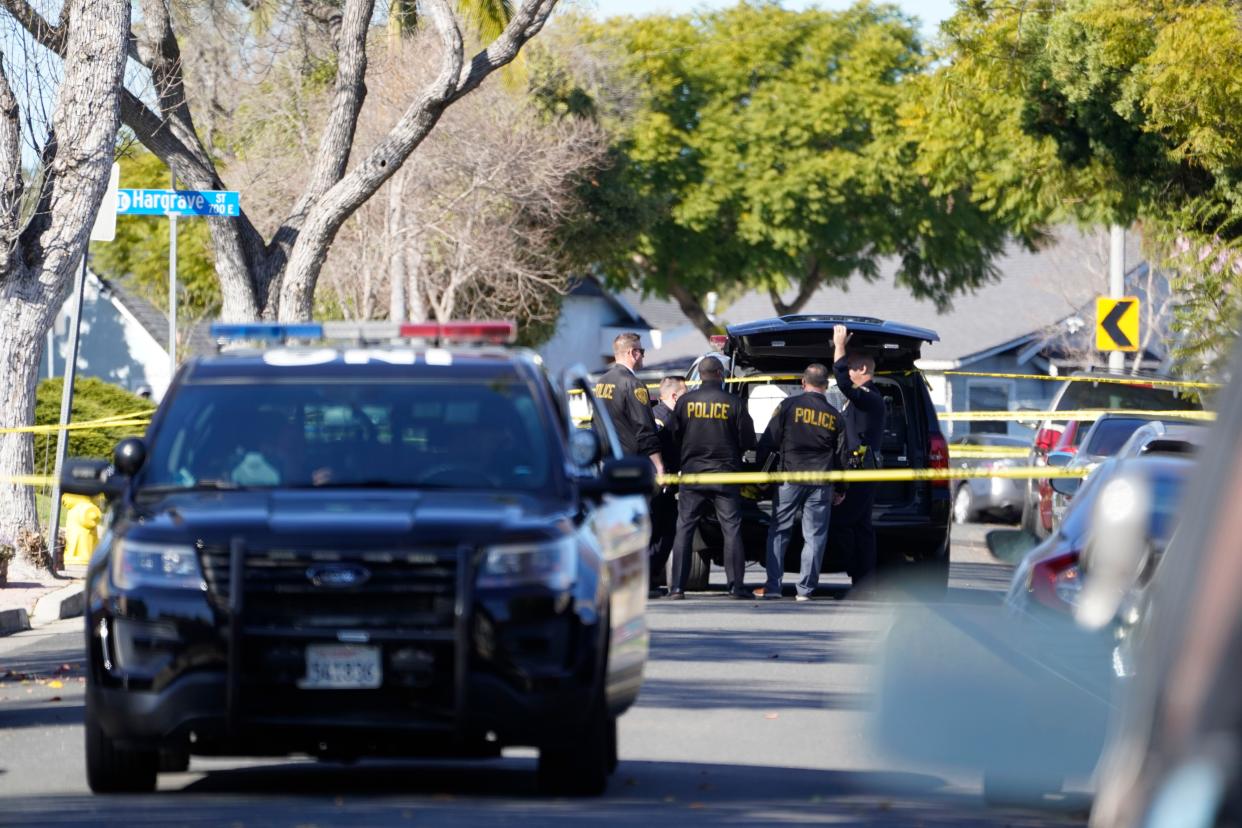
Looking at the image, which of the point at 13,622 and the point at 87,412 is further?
the point at 87,412

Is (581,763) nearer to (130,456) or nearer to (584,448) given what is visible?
(584,448)

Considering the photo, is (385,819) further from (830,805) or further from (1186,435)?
(1186,435)

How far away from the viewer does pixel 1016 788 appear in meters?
5.98

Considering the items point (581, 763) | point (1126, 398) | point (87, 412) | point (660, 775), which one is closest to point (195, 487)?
point (581, 763)

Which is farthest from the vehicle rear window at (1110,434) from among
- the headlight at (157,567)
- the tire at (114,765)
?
the headlight at (157,567)

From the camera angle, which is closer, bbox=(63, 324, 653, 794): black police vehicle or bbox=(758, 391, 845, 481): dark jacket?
bbox=(63, 324, 653, 794): black police vehicle

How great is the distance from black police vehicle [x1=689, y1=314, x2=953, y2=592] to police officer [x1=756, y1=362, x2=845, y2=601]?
286mm

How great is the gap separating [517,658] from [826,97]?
170 feet

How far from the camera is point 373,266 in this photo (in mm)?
41688

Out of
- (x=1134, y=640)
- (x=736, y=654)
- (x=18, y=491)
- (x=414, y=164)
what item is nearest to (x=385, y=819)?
(x=1134, y=640)

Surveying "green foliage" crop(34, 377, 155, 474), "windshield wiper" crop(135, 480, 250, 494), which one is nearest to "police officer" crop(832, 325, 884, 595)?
"windshield wiper" crop(135, 480, 250, 494)

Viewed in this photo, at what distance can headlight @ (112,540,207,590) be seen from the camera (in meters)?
7.16

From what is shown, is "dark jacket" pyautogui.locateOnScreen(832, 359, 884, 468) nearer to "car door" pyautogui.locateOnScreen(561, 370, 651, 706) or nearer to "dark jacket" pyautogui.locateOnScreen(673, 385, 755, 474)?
"dark jacket" pyautogui.locateOnScreen(673, 385, 755, 474)

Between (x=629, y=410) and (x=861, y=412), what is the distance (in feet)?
5.80
